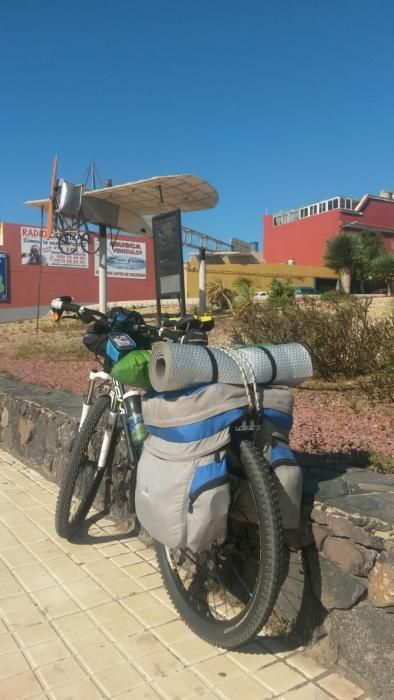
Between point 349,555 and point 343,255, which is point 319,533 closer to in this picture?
point 349,555

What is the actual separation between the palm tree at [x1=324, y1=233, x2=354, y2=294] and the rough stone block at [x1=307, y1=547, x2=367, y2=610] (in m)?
31.2

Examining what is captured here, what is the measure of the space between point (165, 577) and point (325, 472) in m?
0.89

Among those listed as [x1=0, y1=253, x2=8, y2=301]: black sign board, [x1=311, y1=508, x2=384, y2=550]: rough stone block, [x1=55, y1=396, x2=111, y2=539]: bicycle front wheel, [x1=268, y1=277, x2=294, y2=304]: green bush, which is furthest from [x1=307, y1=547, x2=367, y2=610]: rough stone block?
[x1=0, y1=253, x2=8, y2=301]: black sign board

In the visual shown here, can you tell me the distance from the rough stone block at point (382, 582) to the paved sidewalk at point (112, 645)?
38 cm

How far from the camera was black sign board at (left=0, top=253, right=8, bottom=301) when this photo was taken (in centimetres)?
2933

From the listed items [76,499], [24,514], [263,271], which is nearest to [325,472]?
[76,499]

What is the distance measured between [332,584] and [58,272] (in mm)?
30575

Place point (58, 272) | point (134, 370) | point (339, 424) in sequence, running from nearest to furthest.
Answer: point (134, 370)
point (339, 424)
point (58, 272)

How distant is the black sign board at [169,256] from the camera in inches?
317

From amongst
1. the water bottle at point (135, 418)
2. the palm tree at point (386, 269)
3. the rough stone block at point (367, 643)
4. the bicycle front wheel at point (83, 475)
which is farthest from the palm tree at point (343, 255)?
the rough stone block at point (367, 643)

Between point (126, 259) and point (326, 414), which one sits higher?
point (126, 259)

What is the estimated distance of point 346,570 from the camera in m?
2.24

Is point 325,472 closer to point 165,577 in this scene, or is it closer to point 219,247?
point 165,577

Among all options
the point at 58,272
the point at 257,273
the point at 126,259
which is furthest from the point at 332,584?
the point at 257,273
